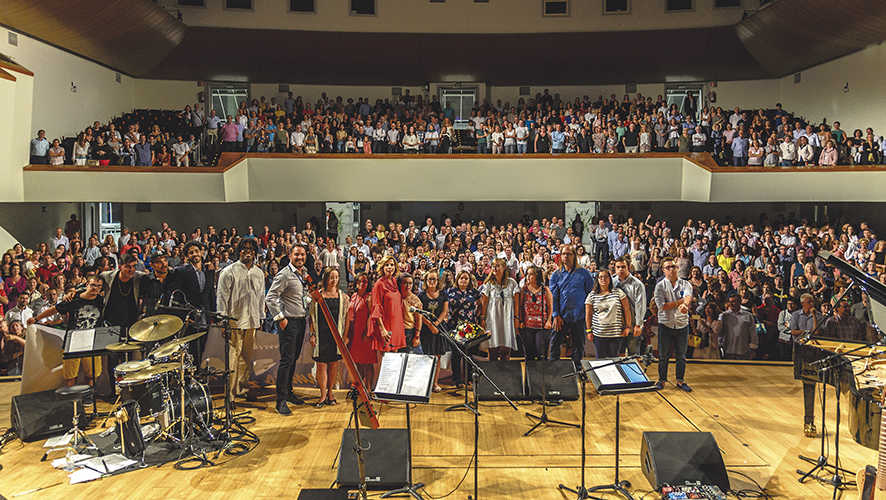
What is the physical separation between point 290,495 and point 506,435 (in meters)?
2.13

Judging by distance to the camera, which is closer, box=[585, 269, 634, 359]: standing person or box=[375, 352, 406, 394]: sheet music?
box=[375, 352, 406, 394]: sheet music

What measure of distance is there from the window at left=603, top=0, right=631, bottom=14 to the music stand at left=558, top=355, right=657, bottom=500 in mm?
17027

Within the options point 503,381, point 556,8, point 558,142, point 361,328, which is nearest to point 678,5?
point 556,8

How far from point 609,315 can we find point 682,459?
2.36 meters

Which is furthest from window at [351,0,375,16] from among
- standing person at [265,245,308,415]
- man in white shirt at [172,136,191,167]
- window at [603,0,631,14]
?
standing person at [265,245,308,415]

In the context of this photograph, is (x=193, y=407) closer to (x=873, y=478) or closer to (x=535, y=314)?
(x=535, y=314)

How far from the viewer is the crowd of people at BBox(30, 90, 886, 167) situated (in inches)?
571

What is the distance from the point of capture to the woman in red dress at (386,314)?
22.0 feet

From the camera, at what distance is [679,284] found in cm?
724

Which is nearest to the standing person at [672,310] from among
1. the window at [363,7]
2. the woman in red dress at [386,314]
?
the woman in red dress at [386,314]

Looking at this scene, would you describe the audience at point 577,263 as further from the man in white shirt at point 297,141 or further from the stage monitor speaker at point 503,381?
the man in white shirt at point 297,141

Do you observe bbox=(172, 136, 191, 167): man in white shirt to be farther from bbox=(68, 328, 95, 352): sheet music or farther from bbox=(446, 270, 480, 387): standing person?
bbox=(446, 270, 480, 387): standing person

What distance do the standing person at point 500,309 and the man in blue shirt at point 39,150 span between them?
11568 mm

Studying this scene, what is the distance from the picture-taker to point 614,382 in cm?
457
